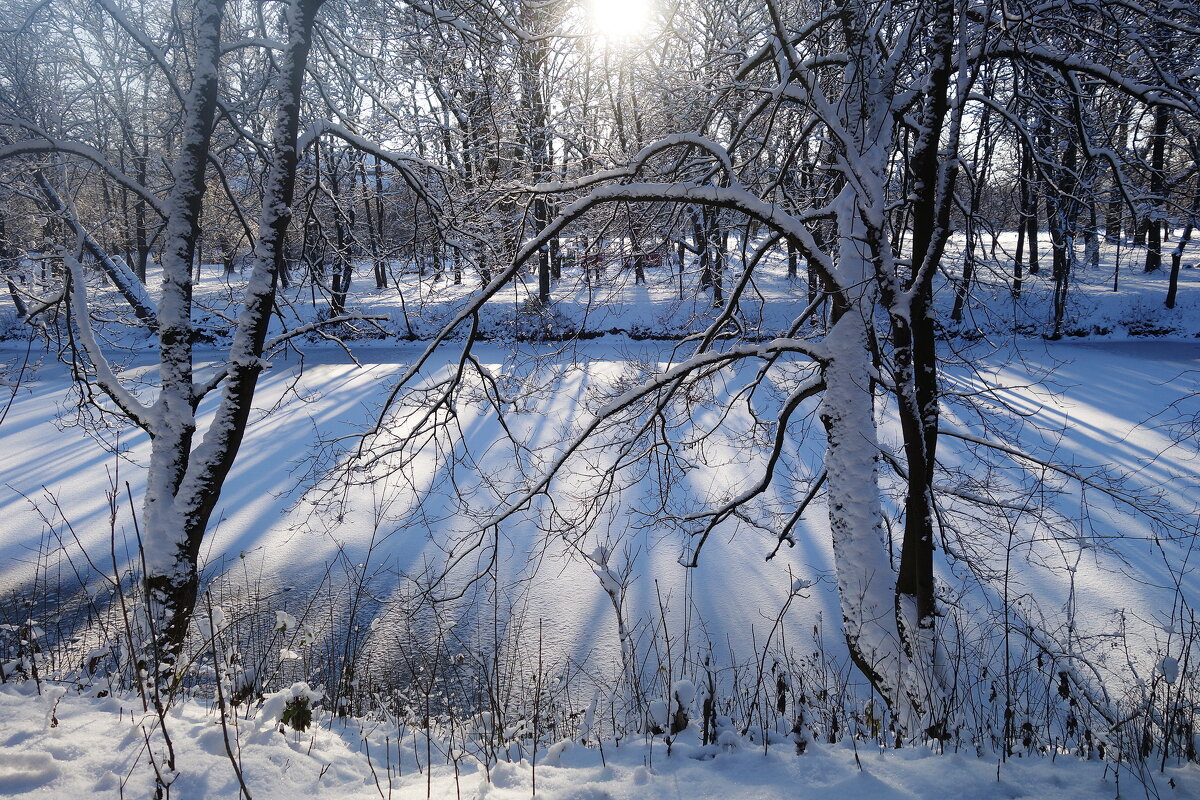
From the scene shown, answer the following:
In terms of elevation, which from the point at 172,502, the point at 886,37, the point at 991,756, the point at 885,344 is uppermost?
the point at 886,37

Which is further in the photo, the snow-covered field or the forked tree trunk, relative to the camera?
the forked tree trunk

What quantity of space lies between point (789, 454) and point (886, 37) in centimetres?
770

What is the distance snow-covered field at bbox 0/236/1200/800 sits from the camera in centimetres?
290

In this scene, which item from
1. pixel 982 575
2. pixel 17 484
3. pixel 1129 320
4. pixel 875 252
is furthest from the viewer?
pixel 1129 320

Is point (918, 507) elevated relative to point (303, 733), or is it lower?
elevated

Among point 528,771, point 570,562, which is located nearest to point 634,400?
point 528,771

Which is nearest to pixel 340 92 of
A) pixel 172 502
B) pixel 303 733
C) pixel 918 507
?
pixel 172 502

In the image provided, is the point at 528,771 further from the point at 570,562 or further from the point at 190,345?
the point at 570,562

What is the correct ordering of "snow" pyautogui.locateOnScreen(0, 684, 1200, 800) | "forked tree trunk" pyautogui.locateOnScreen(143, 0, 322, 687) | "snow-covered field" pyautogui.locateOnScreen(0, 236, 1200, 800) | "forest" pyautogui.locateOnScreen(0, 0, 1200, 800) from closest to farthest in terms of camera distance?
"snow" pyautogui.locateOnScreen(0, 684, 1200, 800) → "snow-covered field" pyautogui.locateOnScreen(0, 236, 1200, 800) → "forest" pyautogui.locateOnScreen(0, 0, 1200, 800) → "forked tree trunk" pyautogui.locateOnScreen(143, 0, 322, 687)

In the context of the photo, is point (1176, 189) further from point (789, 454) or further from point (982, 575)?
point (789, 454)

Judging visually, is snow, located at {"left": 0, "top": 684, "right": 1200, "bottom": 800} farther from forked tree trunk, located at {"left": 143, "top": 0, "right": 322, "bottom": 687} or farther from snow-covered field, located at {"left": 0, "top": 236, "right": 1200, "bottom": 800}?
forked tree trunk, located at {"left": 143, "top": 0, "right": 322, "bottom": 687}

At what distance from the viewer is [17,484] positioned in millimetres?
12242

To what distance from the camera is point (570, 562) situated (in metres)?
9.42

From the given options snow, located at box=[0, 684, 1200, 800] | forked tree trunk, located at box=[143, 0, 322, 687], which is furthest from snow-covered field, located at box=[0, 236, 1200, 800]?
forked tree trunk, located at box=[143, 0, 322, 687]
